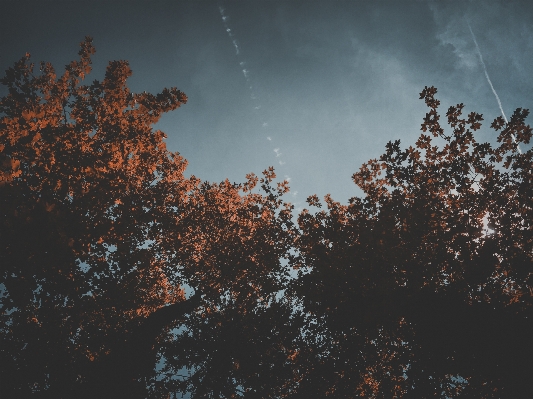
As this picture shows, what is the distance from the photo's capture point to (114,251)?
7887mm

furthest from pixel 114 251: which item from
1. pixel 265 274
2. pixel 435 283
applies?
pixel 435 283

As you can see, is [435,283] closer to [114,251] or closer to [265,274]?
[265,274]

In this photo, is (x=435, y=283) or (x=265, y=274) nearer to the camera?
(x=435, y=283)

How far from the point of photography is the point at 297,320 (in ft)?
37.9

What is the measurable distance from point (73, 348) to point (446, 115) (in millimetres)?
15037

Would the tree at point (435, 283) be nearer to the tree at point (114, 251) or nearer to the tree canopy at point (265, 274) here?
the tree canopy at point (265, 274)

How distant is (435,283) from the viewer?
8789 millimetres

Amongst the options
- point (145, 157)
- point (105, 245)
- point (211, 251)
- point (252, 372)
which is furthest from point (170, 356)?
point (145, 157)

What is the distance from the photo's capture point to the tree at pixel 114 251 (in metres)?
6.46

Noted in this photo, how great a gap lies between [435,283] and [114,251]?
10.8 metres

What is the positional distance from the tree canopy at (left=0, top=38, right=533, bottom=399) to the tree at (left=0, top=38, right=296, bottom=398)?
7 centimetres

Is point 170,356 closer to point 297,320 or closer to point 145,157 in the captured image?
point 297,320

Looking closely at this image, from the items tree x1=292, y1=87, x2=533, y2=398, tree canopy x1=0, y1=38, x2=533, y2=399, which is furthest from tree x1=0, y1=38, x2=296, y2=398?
tree x1=292, y1=87, x2=533, y2=398

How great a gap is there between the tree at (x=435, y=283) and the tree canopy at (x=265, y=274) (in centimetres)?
5
